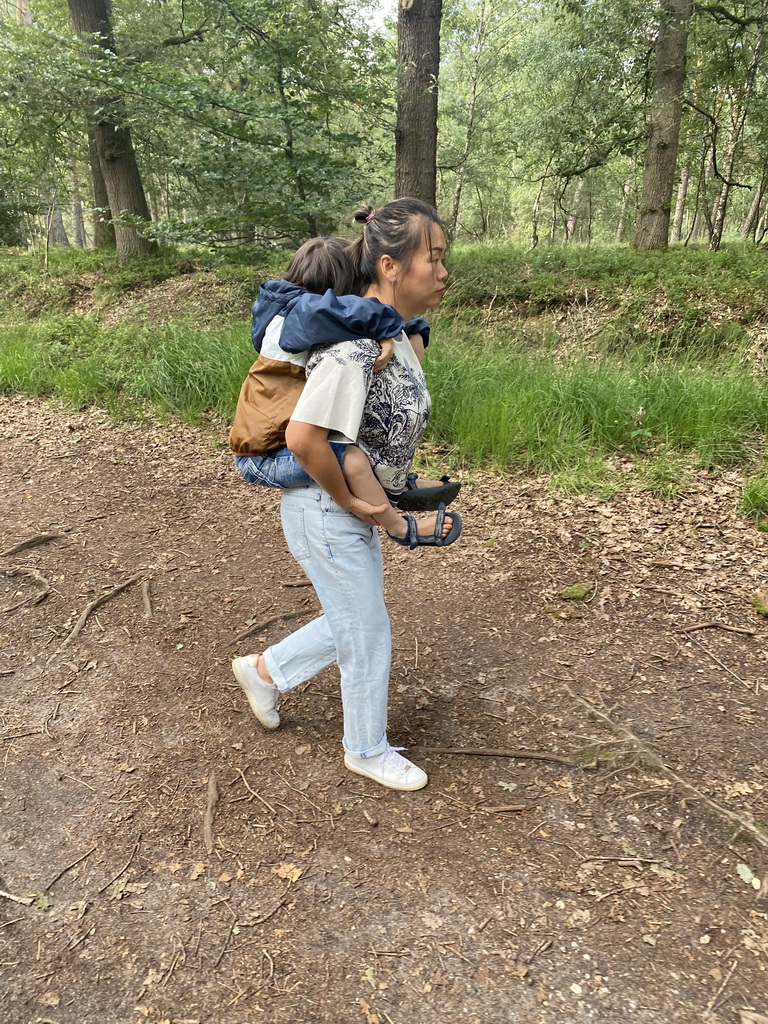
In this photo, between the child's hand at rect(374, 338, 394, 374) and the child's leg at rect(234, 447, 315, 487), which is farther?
the child's leg at rect(234, 447, 315, 487)

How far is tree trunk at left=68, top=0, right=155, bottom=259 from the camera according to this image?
10227 mm

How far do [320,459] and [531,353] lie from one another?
583 cm

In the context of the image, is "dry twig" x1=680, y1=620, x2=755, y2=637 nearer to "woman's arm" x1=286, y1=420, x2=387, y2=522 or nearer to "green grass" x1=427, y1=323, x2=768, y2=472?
"green grass" x1=427, y1=323, x2=768, y2=472

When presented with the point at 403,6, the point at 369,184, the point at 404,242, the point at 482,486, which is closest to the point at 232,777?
the point at 404,242

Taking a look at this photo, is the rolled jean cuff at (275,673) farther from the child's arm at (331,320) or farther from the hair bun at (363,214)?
the hair bun at (363,214)

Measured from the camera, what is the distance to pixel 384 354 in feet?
6.05

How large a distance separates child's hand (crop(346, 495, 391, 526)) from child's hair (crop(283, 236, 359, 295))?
63 cm

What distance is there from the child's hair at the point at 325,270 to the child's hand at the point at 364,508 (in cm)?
63

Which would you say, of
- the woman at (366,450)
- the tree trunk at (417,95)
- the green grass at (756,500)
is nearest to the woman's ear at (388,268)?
the woman at (366,450)

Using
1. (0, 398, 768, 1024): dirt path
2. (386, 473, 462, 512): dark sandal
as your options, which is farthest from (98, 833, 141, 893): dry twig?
(386, 473, 462, 512): dark sandal

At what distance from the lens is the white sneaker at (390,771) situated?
2416 millimetres

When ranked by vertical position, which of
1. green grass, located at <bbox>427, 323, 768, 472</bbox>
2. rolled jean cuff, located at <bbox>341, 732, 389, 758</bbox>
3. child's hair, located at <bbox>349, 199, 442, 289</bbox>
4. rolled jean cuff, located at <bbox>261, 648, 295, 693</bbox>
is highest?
child's hair, located at <bbox>349, 199, 442, 289</bbox>

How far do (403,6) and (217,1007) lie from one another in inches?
367

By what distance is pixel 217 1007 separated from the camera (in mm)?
1707
